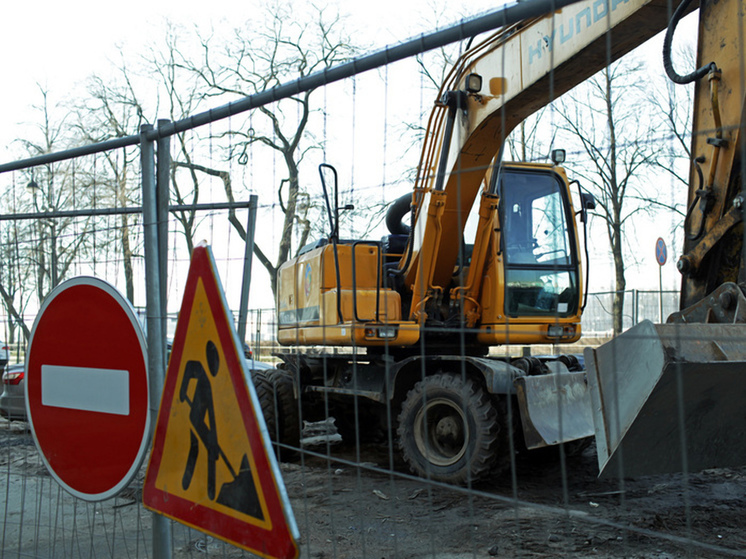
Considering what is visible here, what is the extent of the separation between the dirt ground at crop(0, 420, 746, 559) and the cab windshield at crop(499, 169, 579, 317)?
1.63 m

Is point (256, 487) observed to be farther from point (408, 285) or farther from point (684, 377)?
point (408, 285)

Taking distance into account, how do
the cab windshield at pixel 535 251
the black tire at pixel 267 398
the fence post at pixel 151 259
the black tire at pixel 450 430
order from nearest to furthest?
the fence post at pixel 151 259, the black tire at pixel 450 430, the cab windshield at pixel 535 251, the black tire at pixel 267 398

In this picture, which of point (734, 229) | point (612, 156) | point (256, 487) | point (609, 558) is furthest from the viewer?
point (609, 558)

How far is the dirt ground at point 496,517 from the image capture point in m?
4.41

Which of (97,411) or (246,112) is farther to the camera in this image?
(246,112)

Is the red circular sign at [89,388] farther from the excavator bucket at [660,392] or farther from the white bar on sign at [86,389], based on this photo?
the excavator bucket at [660,392]

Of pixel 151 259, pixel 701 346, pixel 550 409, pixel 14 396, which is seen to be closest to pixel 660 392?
pixel 701 346

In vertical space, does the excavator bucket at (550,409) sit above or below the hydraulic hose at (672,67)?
below

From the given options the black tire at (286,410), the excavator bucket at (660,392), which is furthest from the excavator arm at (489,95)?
the black tire at (286,410)

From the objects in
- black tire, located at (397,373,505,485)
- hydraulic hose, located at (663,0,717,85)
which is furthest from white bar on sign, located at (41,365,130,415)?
black tire, located at (397,373,505,485)

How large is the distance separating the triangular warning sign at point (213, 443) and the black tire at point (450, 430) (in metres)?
3.68

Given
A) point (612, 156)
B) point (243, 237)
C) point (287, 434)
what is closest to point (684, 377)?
point (612, 156)

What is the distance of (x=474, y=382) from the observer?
242 inches

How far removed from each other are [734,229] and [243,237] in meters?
2.54
